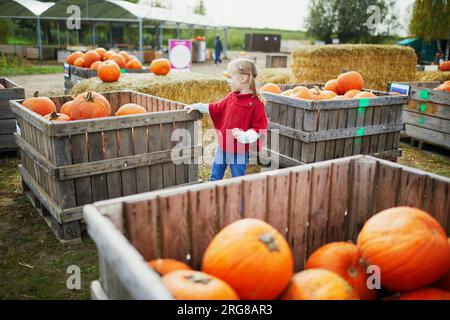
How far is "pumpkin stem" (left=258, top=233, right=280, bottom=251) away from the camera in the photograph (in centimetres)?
192

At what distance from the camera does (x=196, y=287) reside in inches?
66.8

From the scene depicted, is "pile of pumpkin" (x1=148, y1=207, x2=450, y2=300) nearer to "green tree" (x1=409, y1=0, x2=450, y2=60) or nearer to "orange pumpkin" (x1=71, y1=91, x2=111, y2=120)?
"orange pumpkin" (x1=71, y1=91, x2=111, y2=120)

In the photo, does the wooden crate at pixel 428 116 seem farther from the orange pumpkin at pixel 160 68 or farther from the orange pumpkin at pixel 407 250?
the orange pumpkin at pixel 407 250

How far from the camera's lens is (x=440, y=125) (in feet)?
24.1

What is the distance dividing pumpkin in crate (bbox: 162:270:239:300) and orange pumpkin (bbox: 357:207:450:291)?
78 centimetres

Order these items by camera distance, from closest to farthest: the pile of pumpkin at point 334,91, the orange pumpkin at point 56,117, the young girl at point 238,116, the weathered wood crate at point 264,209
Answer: the weathered wood crate at point 264,209
the young girl at point 238,116
the orange pumpkin at point 56,117
the pile of pumpkin at point 334,91

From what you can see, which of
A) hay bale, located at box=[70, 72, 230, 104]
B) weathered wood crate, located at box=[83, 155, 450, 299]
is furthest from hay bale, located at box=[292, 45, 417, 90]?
weathered wood crate, located at box=[83, 155, 450, 299]

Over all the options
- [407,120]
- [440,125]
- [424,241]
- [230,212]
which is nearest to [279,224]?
[230,212]

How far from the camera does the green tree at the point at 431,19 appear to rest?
2094 cm

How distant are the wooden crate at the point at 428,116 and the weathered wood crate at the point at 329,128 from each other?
1.66 metres

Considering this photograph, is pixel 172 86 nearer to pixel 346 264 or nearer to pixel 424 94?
pixel 424 94

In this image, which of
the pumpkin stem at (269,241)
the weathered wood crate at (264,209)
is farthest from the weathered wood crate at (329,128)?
the pumpkin stem at (269,241)

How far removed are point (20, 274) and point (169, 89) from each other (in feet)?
19.0
